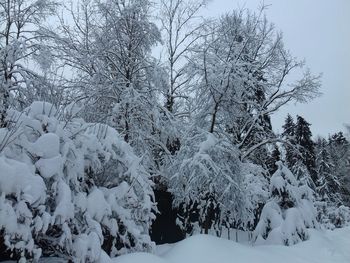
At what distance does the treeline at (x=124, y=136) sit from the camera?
17.8 feet

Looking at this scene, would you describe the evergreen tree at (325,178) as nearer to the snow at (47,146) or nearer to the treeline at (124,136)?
the treeline at (124,136)

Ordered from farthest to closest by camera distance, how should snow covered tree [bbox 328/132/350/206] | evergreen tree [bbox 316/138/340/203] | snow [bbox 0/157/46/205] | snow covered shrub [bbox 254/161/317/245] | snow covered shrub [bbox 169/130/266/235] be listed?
snow covered tree [bbox 328/132/350/206], evergreen tree [bbox 316/138/340/203], snow covered shrub [bbox 254/161/317/245], snow covered shrub [bbox 169/130/266/235], snow [bbox 0/157/46/205]

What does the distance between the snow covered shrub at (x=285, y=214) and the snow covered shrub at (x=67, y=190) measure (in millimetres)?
6106

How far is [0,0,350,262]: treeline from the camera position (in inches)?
214

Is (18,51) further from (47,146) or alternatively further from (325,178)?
(325,178)

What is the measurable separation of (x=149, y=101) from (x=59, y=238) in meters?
8.15

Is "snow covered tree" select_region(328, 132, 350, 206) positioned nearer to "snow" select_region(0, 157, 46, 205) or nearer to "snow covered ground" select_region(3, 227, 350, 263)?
"snow covered ground" select_region(3, 227, 350, 263)

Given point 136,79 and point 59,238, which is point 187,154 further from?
point 59,238

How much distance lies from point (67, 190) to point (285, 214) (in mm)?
9288

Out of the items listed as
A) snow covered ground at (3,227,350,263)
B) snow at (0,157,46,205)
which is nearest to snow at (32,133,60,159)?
snow at (0,157,46,205)

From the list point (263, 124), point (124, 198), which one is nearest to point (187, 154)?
point (124, 198)

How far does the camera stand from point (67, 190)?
5.41 meters

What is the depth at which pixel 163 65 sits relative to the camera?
48.7 ft

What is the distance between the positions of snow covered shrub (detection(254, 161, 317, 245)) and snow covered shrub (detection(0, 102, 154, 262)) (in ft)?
20.0
